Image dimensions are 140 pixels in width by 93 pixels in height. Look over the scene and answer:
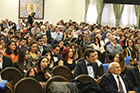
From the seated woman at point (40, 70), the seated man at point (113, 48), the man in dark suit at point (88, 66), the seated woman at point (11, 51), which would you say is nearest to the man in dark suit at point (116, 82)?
the man in dark suit at point (88, 66)

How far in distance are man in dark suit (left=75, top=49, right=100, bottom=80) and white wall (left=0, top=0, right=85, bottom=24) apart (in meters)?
14.9

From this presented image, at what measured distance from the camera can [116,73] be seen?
4.74m

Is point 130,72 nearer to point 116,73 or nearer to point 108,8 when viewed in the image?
point 116,73

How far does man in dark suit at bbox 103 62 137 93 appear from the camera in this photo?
15.2 feet

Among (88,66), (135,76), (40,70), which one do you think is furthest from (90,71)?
(40,70)

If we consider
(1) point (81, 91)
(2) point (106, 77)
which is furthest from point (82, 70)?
(1) point (81, 91)

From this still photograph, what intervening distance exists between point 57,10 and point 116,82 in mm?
17222

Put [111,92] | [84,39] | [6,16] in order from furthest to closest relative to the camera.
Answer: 1. [6,16]
2. [84,39]
3. [111,92]

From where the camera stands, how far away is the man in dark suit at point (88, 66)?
557 centimetres

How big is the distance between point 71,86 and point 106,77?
97 centimetres

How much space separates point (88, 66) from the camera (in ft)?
18.6

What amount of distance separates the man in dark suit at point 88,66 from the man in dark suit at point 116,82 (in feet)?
2.95

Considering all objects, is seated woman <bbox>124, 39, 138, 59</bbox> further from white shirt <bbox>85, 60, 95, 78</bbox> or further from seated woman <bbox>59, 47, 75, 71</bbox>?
white shirt <bbox>85, 60, 95, 78</bbox>

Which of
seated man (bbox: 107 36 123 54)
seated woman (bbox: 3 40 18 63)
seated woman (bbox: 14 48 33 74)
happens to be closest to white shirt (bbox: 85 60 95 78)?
seated woman (bbox: 14 48 33 74)
